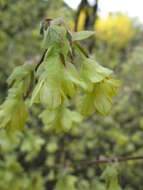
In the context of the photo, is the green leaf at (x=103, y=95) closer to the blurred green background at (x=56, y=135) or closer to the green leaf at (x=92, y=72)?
the green leaf at (x=92, y=72)

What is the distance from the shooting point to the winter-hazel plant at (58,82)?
2.05ft

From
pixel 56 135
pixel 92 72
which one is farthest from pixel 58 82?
pixel 56 135

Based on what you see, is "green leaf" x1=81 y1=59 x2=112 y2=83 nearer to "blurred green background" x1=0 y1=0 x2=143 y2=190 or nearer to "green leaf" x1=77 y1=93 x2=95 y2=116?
"green leaf" x1=77 y1=93 x2=95 y2=116

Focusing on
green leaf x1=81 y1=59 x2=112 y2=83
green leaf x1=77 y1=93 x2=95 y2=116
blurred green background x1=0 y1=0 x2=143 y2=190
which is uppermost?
green leaf x1=81 y1=59 x2=112 y2=83

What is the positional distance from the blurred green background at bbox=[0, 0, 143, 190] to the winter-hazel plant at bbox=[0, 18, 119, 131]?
87 centimetres

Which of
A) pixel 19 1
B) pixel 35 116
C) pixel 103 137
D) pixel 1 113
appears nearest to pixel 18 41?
pixel 19 1

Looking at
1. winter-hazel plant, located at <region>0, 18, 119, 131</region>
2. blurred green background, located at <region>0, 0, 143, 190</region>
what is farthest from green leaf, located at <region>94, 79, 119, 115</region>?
blurred green background, located at <region>0, 0, 143, 190</region>

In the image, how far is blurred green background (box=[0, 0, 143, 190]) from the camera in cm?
203

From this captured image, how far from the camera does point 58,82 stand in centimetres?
63

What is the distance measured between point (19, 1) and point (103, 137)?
1.49m

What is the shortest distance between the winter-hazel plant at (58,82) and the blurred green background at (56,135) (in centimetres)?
87

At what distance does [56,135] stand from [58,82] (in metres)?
1.99

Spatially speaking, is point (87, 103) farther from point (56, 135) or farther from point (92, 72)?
point (56, 135)

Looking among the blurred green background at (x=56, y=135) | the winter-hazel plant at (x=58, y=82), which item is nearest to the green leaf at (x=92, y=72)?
the winter-hazel plant at (x=58, y=82)
